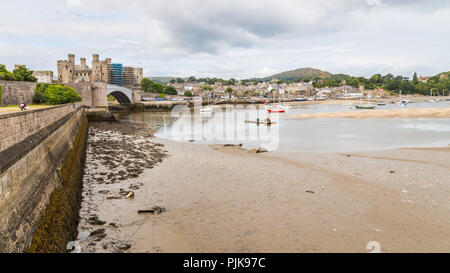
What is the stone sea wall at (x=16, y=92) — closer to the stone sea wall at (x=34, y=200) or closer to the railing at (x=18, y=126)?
the railing at (x=18, y=126)

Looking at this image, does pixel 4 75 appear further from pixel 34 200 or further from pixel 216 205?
pixel 216 205

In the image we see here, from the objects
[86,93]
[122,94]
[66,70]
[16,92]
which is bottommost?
[16,92]

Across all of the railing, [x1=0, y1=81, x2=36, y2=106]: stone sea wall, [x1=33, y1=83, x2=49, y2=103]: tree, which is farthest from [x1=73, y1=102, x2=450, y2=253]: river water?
[x1=33, y1=83, x2=49, y2=103]: tree

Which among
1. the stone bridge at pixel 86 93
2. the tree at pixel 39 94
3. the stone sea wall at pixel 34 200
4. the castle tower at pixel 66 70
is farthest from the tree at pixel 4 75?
the castle tower at pixel 66 70

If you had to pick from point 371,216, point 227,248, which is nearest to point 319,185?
point 371,216

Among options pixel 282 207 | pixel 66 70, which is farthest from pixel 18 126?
pixel 66 70

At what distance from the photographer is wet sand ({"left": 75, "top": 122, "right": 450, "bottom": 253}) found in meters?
8.12

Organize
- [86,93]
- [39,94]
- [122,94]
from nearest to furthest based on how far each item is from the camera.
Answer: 1. [39,94]
2. [86,93]
3. [122,94]

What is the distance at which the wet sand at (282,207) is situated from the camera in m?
Result: 8.12

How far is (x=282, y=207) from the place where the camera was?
10609 millimetres

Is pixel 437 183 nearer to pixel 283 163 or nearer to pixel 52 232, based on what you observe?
pixel 283 163

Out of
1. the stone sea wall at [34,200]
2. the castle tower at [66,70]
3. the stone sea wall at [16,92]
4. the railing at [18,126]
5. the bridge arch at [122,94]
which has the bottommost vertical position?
the stone sea wall at [34,200]

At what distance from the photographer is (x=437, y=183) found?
1292 centimetres

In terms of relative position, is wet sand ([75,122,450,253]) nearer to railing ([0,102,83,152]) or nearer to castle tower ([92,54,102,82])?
railing ([0,102,83,152])
